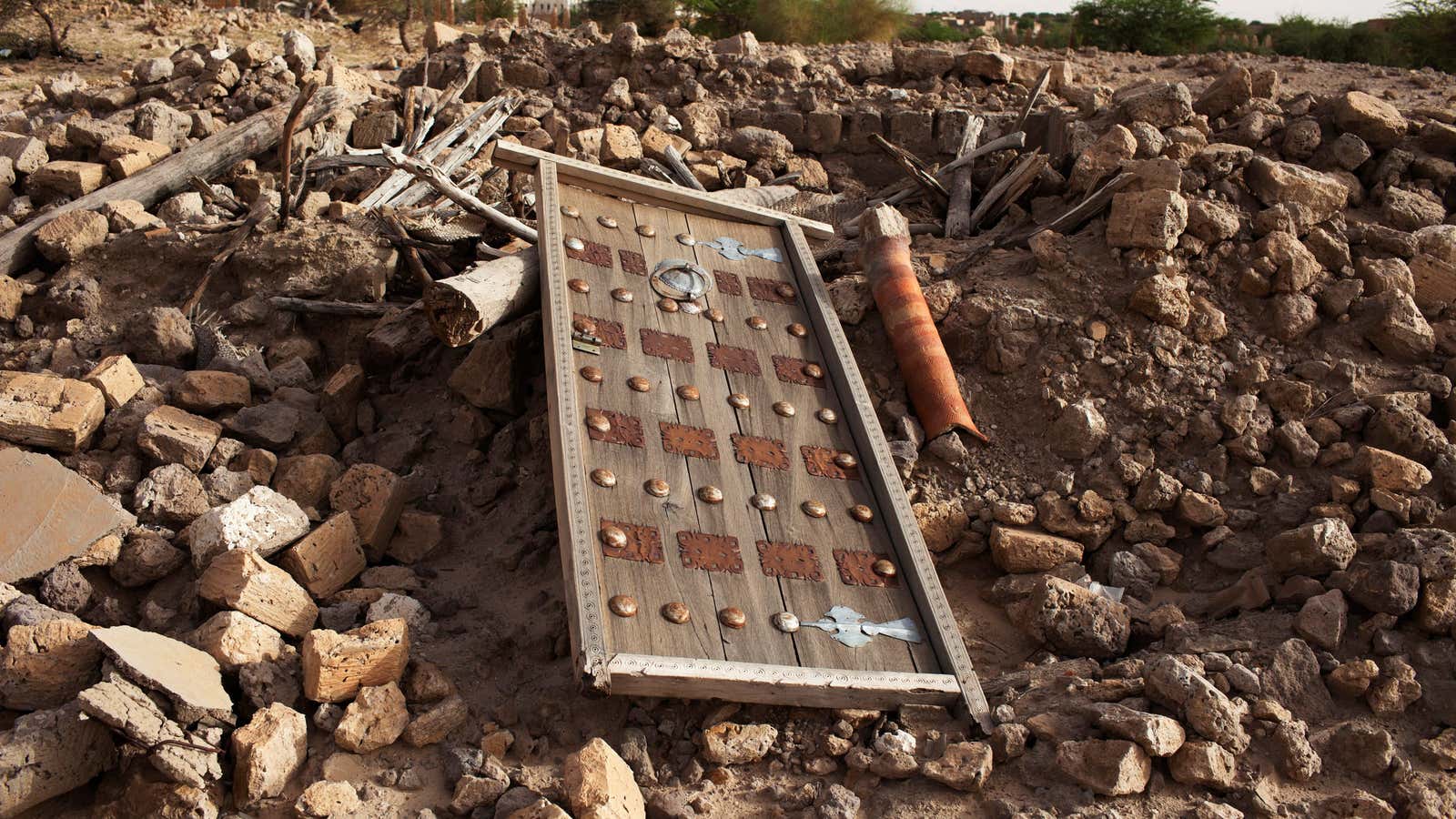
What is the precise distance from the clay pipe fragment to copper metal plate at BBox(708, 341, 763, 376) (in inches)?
30.1

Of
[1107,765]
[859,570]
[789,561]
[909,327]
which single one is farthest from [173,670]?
[909,327]

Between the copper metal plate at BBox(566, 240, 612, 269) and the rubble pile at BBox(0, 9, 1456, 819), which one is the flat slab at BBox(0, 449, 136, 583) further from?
the copper metal plate at BBox(566, 240, 612, 269)

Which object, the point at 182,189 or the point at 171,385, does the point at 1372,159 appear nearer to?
the point at 171,385

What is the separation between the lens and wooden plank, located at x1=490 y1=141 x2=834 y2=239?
5672 millimetres

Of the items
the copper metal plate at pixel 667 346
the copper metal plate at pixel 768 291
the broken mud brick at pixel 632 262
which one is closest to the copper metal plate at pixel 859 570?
the copper metal plate at pixel 667 346

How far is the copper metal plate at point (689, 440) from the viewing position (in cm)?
458

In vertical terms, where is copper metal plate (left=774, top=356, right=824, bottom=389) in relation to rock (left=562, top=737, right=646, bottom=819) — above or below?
above

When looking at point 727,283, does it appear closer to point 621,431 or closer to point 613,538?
point 621,431

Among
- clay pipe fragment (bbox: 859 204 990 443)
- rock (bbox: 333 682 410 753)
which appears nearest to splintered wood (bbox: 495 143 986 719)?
clay pipe fragment (bbox: 859 204 990 443)

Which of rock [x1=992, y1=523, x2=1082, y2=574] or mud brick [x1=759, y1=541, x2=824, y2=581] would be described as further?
rock [x1=992, y1=523, x2=1082, y2=574]

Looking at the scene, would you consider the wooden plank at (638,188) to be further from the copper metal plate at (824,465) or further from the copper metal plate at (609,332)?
the copper metal plate at (824,465)

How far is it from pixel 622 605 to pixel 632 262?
2.14m

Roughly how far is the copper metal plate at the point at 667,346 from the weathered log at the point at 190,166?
3.60 meters

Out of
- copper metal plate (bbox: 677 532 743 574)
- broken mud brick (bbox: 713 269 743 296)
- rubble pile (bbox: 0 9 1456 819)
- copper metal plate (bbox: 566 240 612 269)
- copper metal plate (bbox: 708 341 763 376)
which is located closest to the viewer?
rubble pile (bbox: 0 9 1456 819)
